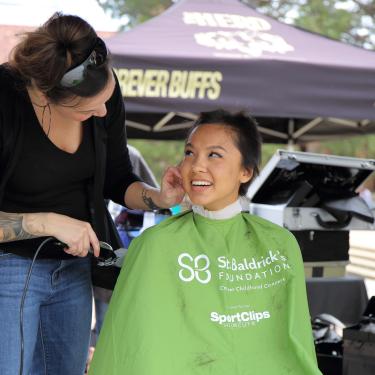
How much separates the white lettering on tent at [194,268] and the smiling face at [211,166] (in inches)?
6.7

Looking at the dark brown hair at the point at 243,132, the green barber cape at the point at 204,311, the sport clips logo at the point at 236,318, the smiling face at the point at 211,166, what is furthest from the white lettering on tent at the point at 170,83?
the sport clips logo at the point at 236,318

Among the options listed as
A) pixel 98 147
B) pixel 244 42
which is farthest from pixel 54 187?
pixel 244 42

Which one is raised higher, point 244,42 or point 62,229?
point 244,42

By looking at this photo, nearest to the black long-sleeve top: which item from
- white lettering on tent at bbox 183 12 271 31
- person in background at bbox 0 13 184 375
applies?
person in background at bbox 0 13 184 375

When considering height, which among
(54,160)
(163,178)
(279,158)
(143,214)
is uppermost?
(54,160)

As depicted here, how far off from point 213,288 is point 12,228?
60cm

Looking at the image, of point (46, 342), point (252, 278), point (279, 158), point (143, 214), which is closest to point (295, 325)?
point (252, 278)

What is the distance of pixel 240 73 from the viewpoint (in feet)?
9.49

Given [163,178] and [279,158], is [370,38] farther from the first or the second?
[163,178]

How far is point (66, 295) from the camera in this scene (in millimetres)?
1909

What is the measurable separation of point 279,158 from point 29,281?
1.74m

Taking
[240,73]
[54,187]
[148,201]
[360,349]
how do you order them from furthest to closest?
[240,73] < [360,349] < [148,201] < [54,187]

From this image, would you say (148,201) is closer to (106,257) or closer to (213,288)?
(106,257)

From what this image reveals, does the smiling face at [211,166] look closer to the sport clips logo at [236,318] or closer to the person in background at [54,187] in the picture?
the person in background at [54,187]
